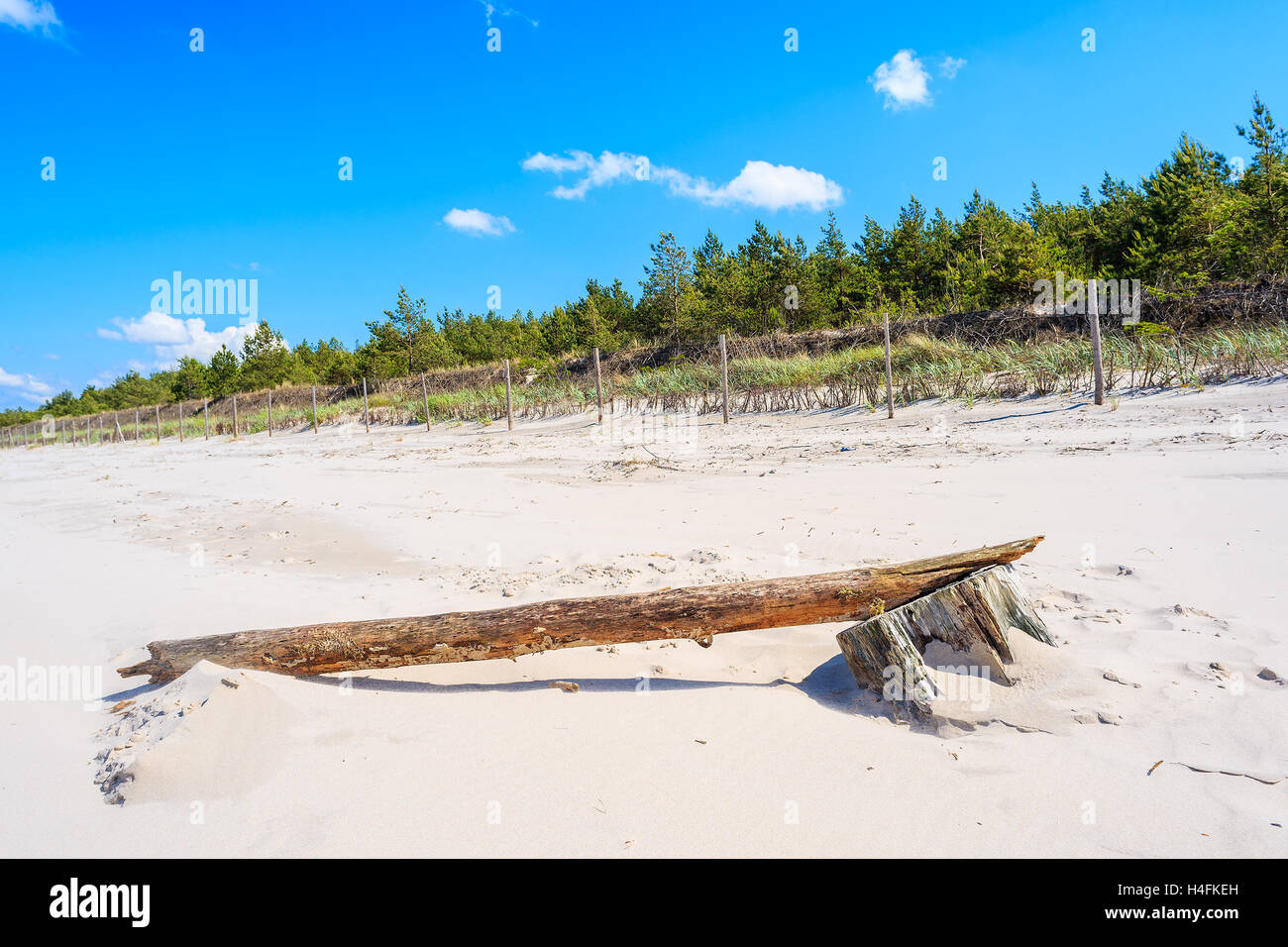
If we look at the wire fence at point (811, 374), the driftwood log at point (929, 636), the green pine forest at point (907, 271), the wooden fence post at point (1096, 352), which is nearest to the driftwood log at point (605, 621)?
the driftwood log at point (929, 636)

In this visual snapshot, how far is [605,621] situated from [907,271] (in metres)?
39.0

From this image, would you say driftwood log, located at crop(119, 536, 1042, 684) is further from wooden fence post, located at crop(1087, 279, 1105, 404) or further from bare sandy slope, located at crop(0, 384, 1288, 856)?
wooden fence post, located at crop(1087, 279, 1105, 404)

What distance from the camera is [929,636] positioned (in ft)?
8.26

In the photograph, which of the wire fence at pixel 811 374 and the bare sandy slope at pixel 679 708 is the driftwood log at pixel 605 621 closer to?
the bare sandy slope at pixel 679 708

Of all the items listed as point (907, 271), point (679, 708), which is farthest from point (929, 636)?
point (907, 271)

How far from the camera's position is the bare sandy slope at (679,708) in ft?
5.88

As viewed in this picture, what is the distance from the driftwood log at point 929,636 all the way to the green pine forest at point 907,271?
20.3m

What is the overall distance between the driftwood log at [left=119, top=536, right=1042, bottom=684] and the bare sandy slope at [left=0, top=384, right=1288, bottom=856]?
0.15 metres

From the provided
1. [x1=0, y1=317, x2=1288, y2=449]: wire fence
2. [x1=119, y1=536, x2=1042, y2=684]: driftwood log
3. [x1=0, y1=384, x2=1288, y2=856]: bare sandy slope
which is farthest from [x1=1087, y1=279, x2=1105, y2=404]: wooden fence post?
[x1=119, y1=536, x2=1042, y2=684]: driftwood log

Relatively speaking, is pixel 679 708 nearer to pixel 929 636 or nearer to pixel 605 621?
A: pixel 605 621

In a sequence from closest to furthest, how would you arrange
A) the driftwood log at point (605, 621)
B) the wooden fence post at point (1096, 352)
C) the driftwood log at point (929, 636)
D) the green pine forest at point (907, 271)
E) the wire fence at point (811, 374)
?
the driftwood log at point (929, 636), the driftwood log at point (605, 621), the wooden fence post at point (1096, 352), the wire fence at point (811, 374), the green pine forest at point (907, 271)

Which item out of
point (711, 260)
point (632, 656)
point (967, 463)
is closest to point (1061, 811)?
point (632, 656)
